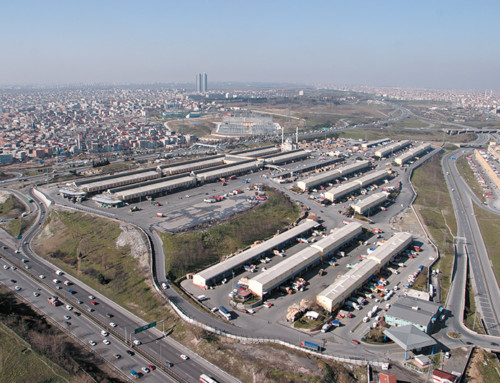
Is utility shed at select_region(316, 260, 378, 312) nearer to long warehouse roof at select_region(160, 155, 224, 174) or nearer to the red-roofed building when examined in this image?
the red-roofed building

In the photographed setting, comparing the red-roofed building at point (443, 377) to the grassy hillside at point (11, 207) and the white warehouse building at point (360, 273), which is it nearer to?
the white warehouse building at point (360, 273)

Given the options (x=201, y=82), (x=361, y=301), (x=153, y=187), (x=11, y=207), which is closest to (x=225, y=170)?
(x=153, y=187)

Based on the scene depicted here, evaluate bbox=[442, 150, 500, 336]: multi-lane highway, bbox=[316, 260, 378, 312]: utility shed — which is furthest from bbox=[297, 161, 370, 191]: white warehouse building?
bbox=[316, 260, 378, 312]: utility shed

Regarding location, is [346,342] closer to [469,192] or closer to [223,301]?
[223,301]

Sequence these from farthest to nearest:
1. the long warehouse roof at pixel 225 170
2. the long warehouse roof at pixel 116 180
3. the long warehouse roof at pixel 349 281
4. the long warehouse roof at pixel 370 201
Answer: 1. the long warehouse roof at pixel 225 170
2. the long warehouse roof at pixel 116 180
3. the long warehouse roof at pixel 370 201
4. the long warehouse roof at pixel 349 281

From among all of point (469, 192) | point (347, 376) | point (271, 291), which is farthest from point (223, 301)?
point (469, 192)

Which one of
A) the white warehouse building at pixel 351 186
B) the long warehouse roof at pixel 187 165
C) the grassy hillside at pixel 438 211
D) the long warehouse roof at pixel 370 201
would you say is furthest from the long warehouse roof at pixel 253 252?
the long warehouse roof at pixel 187 165
